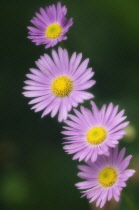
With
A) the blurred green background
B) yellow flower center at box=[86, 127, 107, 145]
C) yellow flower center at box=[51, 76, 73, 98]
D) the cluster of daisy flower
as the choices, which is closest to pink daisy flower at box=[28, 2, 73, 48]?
the cluster of daisy flower

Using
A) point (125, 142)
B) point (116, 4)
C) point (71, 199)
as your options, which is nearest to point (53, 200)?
point (71, 199)

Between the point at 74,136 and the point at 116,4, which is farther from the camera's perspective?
the point at 116,4

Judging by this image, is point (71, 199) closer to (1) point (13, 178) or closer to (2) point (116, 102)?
(1) point (13, 178)

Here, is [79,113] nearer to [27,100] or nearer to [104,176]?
[104,176]

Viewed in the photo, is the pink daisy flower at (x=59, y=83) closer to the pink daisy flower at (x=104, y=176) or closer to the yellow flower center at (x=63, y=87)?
the yellow flower center at (x=63, y=87)

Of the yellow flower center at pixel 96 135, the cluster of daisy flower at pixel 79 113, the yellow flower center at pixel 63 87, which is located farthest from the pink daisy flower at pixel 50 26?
the yellow flower center at pixel 96 135

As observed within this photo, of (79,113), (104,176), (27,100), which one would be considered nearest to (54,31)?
(79,113)
